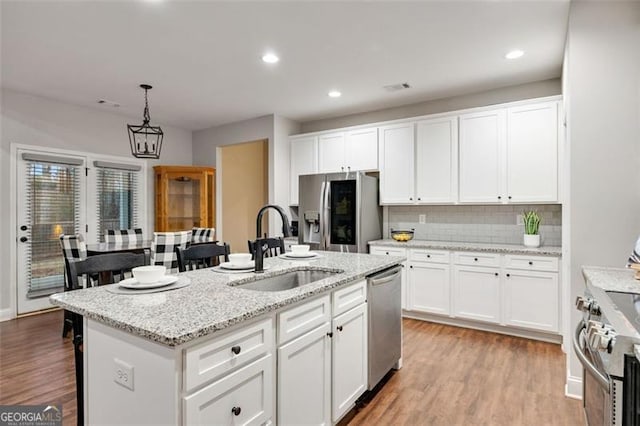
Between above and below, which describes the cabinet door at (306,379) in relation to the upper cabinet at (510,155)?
below

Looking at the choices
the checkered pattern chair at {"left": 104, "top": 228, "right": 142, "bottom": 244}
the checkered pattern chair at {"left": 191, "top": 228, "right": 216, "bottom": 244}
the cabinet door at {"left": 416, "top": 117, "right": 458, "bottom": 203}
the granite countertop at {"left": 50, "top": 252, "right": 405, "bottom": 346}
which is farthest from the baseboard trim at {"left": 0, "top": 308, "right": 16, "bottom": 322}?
the cabinet door at {"left": 416, "top": 117, "right": 458, "bottom": 203}

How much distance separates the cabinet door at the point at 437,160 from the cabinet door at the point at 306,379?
9.22 ft

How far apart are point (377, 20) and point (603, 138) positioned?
1752 mm

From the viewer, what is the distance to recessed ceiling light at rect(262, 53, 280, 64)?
10.6ft

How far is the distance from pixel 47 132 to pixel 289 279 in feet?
13.8

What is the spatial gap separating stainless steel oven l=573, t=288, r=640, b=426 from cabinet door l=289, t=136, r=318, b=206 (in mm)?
4069

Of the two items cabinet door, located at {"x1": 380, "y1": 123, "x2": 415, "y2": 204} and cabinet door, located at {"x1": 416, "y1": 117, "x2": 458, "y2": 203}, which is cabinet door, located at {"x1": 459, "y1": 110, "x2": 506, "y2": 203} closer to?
cabinet door, located at {"x1": 416, "y1": 117, "x2": 458, "y2": 203}

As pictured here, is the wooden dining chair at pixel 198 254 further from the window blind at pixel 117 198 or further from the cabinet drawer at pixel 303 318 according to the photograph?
the window blind at pixel 117 198

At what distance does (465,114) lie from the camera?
3998 millimetres

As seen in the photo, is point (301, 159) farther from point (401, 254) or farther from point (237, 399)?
point (237, 399)

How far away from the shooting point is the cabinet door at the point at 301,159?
5.15 metres

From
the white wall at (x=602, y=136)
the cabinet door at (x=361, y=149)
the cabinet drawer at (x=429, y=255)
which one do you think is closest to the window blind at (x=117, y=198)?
the cabinet door at (x=361, y=149)

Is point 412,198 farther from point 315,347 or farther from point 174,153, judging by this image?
point 174,153

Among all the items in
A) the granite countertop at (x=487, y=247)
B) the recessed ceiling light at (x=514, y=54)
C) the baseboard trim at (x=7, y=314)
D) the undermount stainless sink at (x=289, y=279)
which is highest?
the recessed ceiling light at (x=514, y=54)
